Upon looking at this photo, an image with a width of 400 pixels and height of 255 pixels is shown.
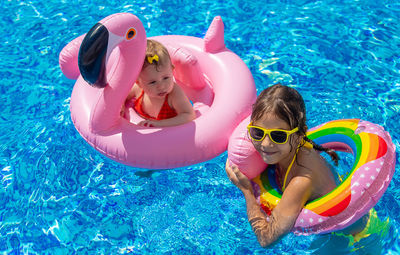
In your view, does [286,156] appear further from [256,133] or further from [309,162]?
[256,133]

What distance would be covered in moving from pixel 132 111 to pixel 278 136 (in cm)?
178

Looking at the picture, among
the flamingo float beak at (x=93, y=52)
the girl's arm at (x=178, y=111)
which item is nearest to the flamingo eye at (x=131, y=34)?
the flamingo float beak at (x=93, y=52)

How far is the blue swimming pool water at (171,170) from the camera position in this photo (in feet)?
12.9

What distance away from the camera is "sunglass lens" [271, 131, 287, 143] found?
299 cm

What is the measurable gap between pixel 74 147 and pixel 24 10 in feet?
9.56

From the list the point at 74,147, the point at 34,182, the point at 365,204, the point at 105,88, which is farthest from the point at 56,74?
the point at 365,204

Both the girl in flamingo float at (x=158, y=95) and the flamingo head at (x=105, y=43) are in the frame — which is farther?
the girl in flamingo float at (x=158, y=95)

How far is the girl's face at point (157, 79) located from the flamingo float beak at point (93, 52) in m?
0.53

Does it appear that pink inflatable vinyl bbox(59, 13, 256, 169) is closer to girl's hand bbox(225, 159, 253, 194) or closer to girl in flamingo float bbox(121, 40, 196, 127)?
girl in flamingo float bbox(121, 40, 196, 127)

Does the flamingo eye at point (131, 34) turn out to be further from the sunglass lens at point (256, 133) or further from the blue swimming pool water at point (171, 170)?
the blue swimming pool water at point (171, 170)

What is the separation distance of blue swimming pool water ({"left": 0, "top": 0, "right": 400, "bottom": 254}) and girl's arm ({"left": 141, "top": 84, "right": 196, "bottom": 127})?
1.78 ft

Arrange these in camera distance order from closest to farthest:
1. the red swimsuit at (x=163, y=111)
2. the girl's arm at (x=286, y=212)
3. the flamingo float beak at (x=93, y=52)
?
1. the girl's arm at (x=286, y=212)
2. the flamingo float beak at (x=93, y=52)
3. the red swimsuit at (x=163, y=111)

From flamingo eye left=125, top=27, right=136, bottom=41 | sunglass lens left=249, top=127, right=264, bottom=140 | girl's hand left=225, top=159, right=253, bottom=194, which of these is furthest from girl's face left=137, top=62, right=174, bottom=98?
sunglass lens left=249, top=127, right=264, bottom=140

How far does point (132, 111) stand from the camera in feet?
14.2
